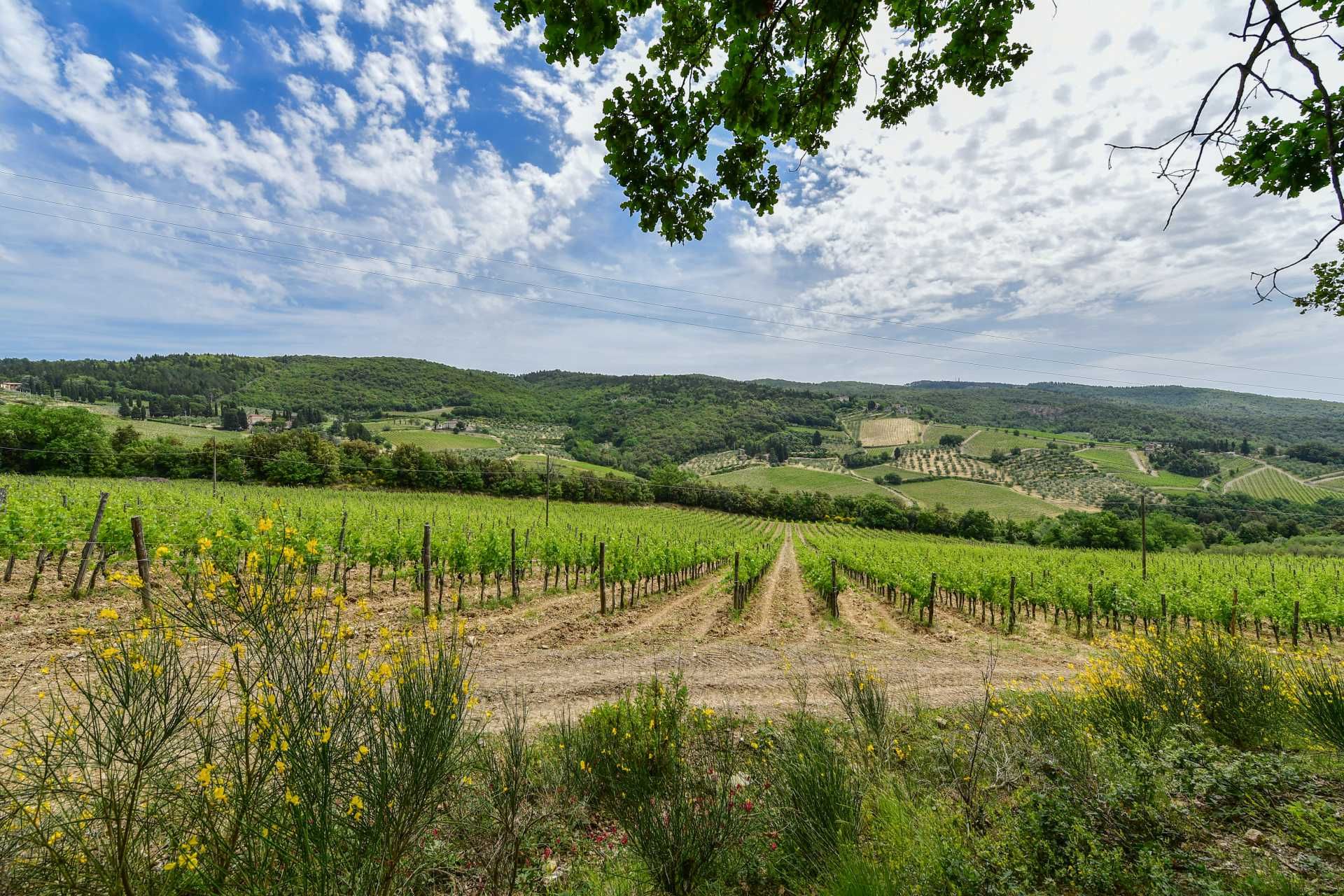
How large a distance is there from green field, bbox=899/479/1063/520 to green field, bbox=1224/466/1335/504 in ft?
120

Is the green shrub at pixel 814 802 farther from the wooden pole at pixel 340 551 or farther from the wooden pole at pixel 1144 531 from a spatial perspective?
the wooden pole at pixel 1144 531

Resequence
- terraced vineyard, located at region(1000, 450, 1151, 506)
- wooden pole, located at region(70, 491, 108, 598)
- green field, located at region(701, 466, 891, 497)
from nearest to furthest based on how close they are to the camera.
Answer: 1. wooden pole, located at region(70, 491, 108, 598)
2. terraced vineyard, located at region(1000, 450, 1151, 506)
3. green field, located at region(701, 466, 891, 497)

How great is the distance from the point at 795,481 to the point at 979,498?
102ft

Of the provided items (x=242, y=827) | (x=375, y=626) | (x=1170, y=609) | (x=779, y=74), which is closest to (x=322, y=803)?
(x=242, y=827)

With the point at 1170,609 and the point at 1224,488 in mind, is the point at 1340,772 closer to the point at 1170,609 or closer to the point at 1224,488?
the point at 1170,609

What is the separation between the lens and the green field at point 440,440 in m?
79.8

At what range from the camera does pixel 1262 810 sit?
3.17 metres

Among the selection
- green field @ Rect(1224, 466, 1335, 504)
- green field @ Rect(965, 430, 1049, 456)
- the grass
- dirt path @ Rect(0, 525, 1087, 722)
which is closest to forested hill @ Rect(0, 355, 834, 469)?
green field @ Rect(965, 430, 1049, 456)

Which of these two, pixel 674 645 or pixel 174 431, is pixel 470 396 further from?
pixel 674 645

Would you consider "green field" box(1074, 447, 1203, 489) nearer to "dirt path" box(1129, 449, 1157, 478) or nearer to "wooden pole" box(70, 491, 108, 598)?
"dirt path" box(1129, 449, 1157, 478)

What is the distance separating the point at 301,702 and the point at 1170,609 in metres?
23.6

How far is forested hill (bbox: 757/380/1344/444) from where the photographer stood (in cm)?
12644

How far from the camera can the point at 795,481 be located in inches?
3588

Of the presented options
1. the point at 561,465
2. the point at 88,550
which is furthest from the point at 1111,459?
the point at 88,550
